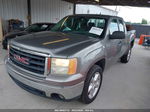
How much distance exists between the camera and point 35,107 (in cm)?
240

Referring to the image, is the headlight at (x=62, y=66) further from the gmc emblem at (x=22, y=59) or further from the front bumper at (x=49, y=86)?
the gmc emblem at (x=22, y=59)

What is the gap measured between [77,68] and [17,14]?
1006 cm

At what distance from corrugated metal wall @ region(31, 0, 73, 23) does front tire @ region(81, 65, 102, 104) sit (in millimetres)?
10434

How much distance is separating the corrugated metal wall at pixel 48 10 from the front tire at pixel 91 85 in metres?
10.4

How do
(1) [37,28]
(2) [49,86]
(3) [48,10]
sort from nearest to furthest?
(2) [49,86], (1) [37,28], (3) [48,10]

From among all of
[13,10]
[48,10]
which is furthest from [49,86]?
[48,10]

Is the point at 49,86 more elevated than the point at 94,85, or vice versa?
the point at 49,86

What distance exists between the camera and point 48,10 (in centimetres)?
1290

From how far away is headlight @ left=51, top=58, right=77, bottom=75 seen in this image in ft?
6.33

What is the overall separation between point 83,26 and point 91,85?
140cm

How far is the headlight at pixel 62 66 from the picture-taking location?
1.93m

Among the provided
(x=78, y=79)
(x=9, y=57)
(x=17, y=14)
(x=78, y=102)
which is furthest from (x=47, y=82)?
(x=17, y=14)

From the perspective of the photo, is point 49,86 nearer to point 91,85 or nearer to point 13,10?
point 91,85

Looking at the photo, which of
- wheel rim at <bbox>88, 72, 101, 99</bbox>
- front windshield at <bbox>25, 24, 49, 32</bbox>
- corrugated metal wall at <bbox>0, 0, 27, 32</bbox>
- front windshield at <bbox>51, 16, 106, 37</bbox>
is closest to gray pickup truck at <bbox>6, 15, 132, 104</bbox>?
wheel rim at <bbox>88, 72, 101, 99</bbox>
